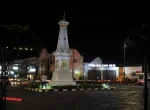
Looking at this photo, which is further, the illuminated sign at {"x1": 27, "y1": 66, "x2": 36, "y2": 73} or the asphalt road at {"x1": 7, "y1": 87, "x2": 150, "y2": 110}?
the illuminated sign at {"x1": 27, "y1": 66, "x2": 36, "y2": 73}

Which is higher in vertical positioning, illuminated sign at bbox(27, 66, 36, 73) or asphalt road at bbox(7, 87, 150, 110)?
illuminated sign at bbox(27, 66, 36, 73)

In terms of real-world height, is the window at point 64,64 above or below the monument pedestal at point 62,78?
above

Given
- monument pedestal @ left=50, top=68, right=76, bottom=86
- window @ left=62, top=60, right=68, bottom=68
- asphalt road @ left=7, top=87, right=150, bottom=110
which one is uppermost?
window @ left=62, top=60, right=68, bottom=68

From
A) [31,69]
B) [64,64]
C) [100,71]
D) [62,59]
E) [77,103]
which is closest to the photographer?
[77,103]

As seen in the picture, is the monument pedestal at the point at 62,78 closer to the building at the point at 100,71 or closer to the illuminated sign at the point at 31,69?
the building at the point at 100,71

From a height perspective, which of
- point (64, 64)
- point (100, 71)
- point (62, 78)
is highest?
point (64, 64)

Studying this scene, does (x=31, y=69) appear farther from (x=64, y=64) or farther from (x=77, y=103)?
(x=77, y=103)

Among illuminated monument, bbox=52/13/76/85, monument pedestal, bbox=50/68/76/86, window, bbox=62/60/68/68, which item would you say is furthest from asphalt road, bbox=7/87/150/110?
window, bbox=62/60/68/68

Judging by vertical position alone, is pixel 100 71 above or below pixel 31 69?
below

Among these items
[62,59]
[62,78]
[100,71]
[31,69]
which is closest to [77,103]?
[62,78]

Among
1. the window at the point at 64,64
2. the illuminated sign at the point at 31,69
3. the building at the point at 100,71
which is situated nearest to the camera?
the window at the point at 64,64

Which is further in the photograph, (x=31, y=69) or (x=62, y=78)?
(x=31, y=69)

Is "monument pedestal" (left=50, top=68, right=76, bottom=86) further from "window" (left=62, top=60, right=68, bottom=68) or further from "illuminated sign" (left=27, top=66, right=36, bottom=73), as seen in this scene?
"illuminated sign" (left=27, top=66, right=36, bottom=73)

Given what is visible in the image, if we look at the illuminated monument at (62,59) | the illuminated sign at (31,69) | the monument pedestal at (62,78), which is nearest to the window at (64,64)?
the illuminated monument at (62,59)
